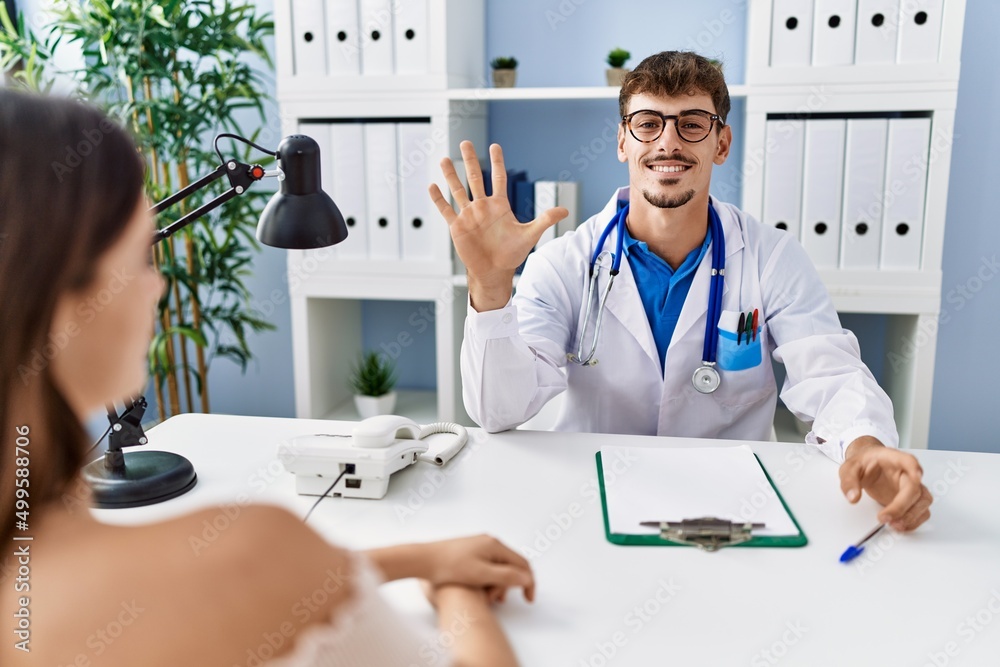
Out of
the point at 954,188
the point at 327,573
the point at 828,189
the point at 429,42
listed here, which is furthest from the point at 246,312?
the point at 327,573

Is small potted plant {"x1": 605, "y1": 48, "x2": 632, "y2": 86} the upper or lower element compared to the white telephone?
upper

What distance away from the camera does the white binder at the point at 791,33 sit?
205cm

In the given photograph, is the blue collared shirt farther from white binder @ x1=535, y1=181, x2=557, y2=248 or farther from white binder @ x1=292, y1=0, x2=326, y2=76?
white binder @ x1=292, y1=0, x2=326, y2=76

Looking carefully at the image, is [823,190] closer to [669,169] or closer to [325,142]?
[669,169]

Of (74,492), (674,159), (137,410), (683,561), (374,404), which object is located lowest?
(374,404)

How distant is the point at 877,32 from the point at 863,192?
1.24ft

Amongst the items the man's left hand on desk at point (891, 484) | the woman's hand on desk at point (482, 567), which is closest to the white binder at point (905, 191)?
the man's left hand on desk at point (891, 484)

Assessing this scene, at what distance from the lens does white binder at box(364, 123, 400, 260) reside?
229 cm

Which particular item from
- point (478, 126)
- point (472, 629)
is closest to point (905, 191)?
point (478, 126)

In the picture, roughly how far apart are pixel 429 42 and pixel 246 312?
3.74ft

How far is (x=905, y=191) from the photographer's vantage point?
6.84 ft

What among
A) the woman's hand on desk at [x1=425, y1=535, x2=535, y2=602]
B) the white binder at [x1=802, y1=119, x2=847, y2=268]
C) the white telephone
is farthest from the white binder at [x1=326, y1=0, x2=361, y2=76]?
the woman's hand on desk at [x1=425, y1=535, x2=535, y2=602]

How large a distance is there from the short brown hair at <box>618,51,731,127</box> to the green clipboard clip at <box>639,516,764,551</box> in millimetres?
972

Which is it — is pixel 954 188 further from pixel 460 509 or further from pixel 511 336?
pixel 460 509
